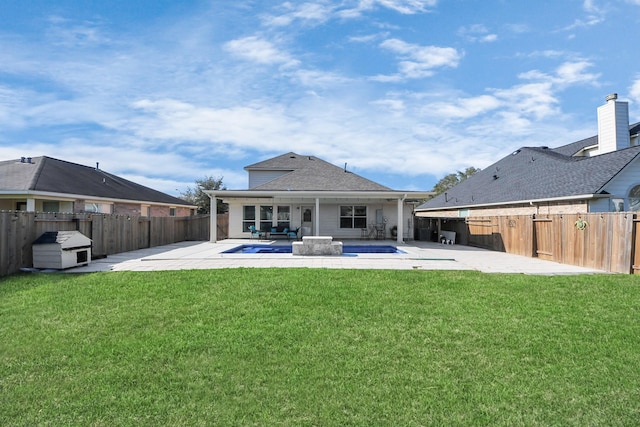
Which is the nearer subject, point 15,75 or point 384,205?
point 15,75

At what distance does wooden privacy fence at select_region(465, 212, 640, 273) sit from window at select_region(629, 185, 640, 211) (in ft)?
10.9

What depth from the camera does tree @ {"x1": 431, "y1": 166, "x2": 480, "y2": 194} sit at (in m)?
47.8

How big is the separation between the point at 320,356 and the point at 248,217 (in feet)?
56.7

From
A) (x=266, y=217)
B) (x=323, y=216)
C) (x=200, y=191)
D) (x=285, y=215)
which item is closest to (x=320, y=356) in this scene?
(x=323, y=216)

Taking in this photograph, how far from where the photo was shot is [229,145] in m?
22.4

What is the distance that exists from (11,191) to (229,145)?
438 inches

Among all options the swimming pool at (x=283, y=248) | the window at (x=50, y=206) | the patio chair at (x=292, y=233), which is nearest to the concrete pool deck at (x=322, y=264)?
the swimming pool at (x=283, y=248)

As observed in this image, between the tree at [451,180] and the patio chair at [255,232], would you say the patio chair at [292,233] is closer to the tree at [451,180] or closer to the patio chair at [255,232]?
the patio chair at [255,232]

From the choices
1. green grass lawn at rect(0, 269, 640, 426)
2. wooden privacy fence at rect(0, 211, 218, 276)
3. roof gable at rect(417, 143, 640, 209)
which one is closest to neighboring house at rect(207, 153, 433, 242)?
wooden privacy fence at rect(0, 211, 218, 276)

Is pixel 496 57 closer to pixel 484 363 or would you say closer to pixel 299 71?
pixel 299 71

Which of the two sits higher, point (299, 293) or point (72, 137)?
point (72, 137)

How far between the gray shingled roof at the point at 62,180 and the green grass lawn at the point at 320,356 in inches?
506

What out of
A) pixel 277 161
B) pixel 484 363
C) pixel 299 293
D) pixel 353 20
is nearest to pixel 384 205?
pixel 277 161

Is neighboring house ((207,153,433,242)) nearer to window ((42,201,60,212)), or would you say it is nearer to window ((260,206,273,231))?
window ((260,206,273,231))
